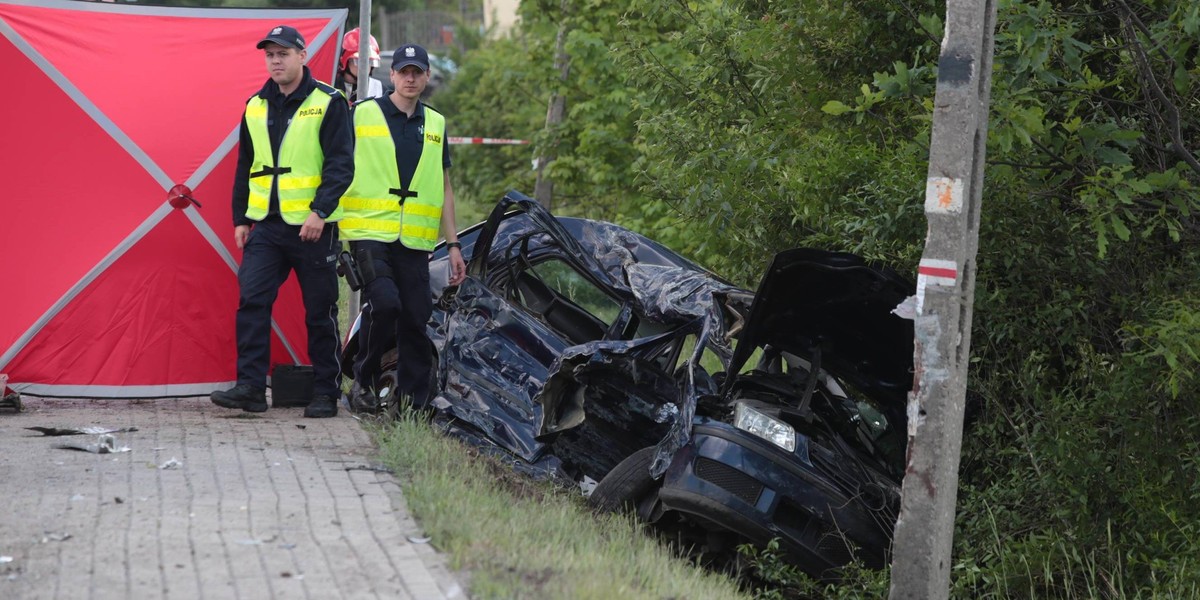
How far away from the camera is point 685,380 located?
263 inches

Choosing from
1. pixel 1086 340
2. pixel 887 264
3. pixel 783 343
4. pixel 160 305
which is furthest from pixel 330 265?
pixel 1086 340

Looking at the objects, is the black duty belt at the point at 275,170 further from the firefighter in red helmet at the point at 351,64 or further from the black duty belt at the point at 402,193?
the firefighter in red helmet at the point at 351,64

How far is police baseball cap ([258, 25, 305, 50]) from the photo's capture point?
742cm

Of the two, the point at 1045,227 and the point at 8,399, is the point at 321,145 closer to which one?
the point at 8,399

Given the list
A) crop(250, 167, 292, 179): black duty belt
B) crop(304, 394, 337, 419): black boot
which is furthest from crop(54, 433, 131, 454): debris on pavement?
crop(250, 167, 292, 179): black duty belt

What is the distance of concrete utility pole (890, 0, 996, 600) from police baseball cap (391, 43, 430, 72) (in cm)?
300

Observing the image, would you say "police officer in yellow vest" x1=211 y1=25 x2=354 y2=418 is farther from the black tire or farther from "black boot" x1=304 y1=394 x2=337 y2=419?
the black tire

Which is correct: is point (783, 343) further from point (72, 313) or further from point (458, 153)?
point (458, 153)

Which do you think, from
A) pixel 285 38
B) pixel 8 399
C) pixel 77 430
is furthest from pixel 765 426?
pixel 8 399

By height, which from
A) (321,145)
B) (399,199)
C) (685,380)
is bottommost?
(685,380)

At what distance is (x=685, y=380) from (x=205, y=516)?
2.30 metres

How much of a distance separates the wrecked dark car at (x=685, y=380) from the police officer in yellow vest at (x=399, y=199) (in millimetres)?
467

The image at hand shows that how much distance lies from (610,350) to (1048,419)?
2243mm

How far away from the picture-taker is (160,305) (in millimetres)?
7914
